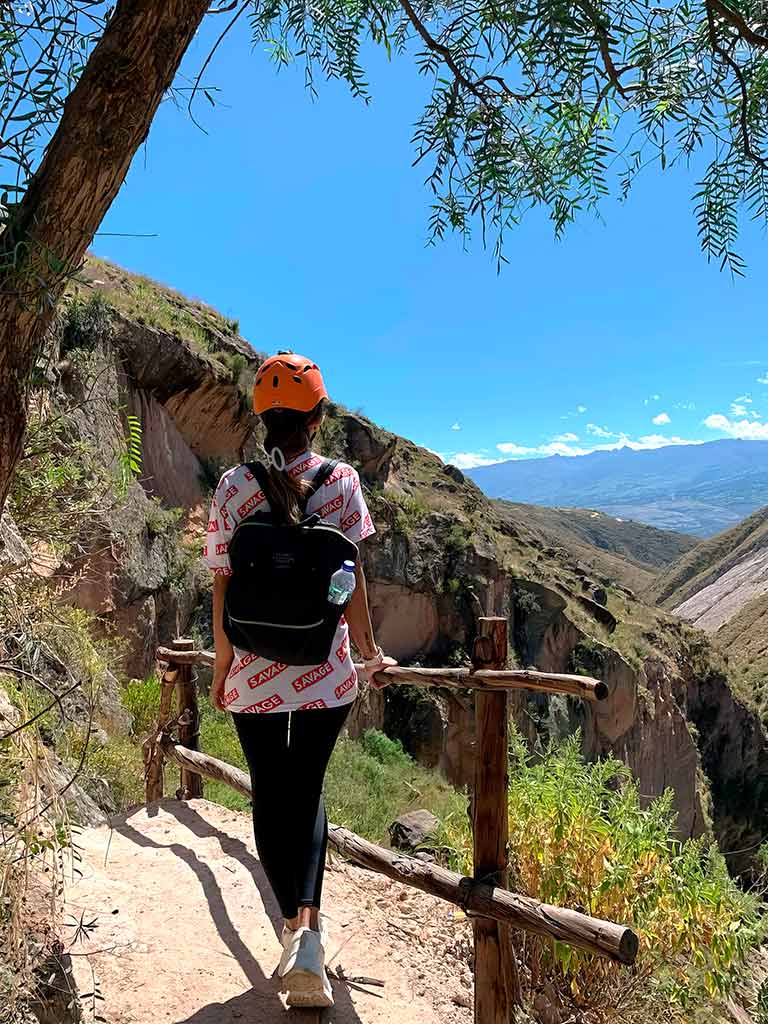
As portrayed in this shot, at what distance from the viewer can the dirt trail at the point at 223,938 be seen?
2.47 m

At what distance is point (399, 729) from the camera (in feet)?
59.1

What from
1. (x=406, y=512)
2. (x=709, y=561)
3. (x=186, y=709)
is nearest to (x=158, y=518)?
(x=186, y=709)

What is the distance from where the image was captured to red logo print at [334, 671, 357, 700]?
2.18 m

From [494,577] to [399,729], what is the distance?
5.24 m

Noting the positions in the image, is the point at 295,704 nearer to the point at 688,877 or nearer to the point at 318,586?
the point at 318,586

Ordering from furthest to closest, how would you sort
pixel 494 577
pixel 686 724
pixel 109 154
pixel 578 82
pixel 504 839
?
pixel 686 724, pixel 494 577, pixel 504 839, pixel 578 82, pixel 109 154

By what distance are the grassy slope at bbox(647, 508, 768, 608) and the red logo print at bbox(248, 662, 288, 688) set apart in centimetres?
9049

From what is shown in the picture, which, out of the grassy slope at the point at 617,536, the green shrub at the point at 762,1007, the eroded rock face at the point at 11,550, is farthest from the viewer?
the grassy slope at the point at 617,536

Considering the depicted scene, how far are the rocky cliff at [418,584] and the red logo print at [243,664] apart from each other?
5.98 feet

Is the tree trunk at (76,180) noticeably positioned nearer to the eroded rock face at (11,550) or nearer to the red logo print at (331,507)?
the red logo print at (331,507)

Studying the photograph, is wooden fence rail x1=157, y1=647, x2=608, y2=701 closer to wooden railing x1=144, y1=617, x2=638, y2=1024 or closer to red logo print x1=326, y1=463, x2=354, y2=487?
wooden railing x1=144, y1=617, x2=638, y2=1024

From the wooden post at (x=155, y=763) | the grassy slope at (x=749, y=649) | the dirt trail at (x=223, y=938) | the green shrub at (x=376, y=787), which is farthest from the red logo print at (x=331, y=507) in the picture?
the grassy slope at (x=749, y=649)

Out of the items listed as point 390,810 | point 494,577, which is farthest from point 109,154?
point 494,577

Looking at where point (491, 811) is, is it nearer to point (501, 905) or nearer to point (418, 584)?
point (501, 905)
